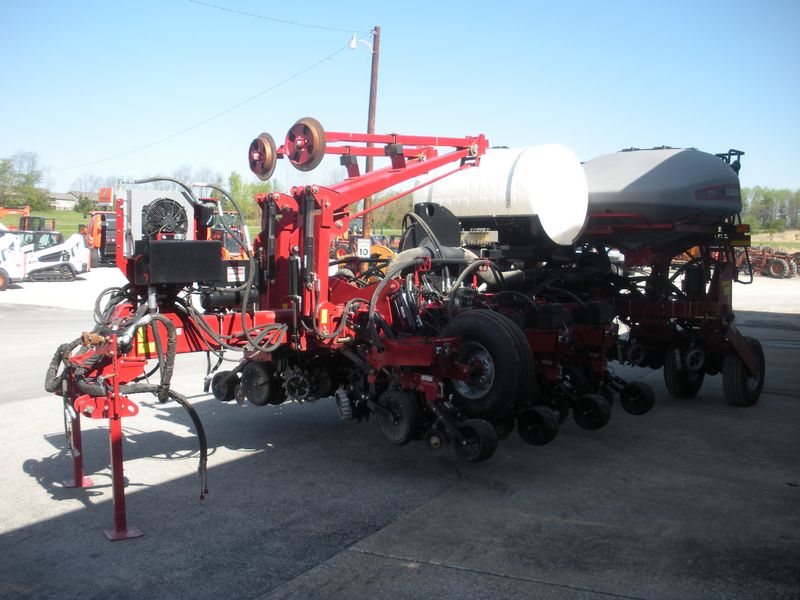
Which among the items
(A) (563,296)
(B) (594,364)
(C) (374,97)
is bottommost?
(B) (594,364)

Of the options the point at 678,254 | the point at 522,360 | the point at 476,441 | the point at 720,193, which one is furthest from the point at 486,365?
the point at 678,254

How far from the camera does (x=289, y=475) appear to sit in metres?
6.14

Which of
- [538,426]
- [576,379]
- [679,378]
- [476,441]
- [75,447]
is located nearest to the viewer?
[75,447]

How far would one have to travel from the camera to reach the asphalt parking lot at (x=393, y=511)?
4.26 m

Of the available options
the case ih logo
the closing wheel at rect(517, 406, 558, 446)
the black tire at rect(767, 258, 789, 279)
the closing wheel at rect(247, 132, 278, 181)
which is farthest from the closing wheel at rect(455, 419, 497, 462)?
the black tire at rect(767, 258, 789, 279)

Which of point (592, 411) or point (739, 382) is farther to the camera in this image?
point (739, 382)

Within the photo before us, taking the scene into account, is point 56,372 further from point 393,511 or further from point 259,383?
point 393,511

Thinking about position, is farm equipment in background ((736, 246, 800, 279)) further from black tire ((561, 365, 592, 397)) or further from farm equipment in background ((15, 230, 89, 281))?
black tire ((561, 365, 592, 397))

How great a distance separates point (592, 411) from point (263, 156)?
3.53 meters

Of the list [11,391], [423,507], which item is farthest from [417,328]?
[11,391]

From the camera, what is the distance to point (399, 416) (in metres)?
6.03

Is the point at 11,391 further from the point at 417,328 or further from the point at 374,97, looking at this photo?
the point at 374,97

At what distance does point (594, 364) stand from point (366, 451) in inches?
91.9

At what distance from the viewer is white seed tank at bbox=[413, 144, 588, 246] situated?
25.8 ft
